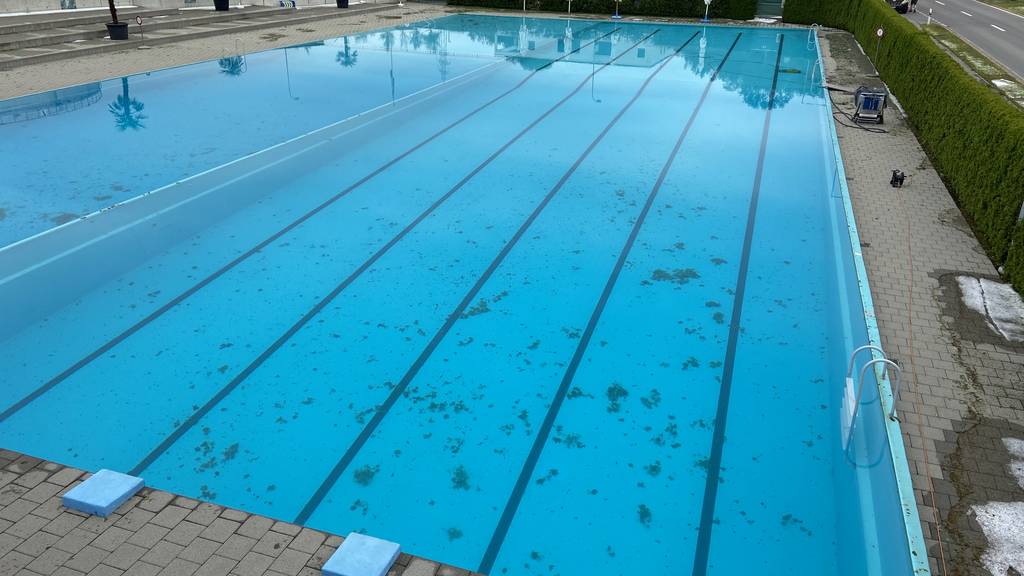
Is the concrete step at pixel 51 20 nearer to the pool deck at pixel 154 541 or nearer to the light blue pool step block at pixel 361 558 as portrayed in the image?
the pool deck at pixel 154 541

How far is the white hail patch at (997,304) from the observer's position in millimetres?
5195

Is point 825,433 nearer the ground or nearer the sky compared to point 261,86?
nearer the ground

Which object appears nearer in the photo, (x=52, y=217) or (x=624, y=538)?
(x=624, y=538)

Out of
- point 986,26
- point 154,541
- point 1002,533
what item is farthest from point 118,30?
point 986,26

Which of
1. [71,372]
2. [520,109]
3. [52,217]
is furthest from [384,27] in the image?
[71,372]

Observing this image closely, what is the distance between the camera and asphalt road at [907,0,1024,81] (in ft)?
56.9

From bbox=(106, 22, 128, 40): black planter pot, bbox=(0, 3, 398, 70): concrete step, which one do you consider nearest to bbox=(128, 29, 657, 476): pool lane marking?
bbox=(0, 3, 398, 70): concrete step

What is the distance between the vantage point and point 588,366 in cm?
508

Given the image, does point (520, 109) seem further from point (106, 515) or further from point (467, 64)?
point (106, 515)

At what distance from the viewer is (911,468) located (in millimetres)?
3811

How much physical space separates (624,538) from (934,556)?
149 cm

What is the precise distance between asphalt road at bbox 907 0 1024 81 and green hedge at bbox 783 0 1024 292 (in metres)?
5.12

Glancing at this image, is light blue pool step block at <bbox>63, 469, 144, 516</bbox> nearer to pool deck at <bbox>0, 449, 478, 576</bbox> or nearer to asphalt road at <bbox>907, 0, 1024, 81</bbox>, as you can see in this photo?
pool deck at <bbox>0, 449, 478, 576</bbox>

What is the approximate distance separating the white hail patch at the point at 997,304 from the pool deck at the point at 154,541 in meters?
4.68
